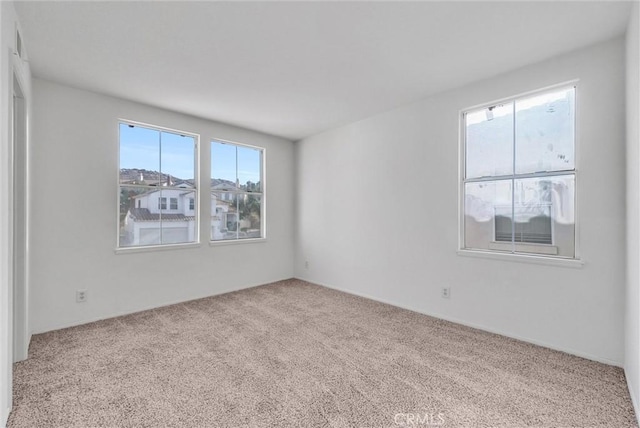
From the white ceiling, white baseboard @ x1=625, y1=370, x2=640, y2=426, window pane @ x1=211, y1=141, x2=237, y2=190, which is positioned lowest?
white baseboard @ x1=625, y1=370, x2=640, y2=426

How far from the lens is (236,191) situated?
4.69m

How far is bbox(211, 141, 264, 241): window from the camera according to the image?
4449mm

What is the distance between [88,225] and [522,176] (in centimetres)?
458

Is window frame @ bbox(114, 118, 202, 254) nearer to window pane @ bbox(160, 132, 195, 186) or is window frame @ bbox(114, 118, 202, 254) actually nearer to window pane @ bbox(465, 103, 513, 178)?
window pane @ bbox(160, 132, 195, 186)

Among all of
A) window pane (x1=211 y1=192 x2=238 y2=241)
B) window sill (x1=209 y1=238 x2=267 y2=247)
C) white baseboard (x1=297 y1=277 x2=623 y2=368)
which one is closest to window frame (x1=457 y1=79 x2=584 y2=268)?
white baseboard (x1=297 y1=277 x2=623 y2=368)

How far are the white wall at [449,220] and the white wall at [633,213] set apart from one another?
0.21 meters

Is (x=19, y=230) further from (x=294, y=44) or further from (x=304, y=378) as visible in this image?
(x=294, y=44)

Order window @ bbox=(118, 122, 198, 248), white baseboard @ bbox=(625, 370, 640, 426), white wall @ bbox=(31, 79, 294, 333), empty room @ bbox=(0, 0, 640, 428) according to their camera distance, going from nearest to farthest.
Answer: white baseboard @ bbox=(625, 370, 640, 426), empty room @ bbox=(0, 0, 640, 428), white wall @ bbox=(31, 79, 294, 333), window @ bbox=(118, 122, 198, 248)

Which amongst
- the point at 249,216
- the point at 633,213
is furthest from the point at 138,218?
the point at 633,213

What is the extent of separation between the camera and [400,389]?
2.02 metres

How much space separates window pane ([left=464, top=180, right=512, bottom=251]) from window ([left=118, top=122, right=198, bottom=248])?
3.55 m

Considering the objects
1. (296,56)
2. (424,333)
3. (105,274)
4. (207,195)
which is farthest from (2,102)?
(424,333)

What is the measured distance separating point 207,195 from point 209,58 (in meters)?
2.14

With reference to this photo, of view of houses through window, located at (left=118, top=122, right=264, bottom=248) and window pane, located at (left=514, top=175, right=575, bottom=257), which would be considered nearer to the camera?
window pane, located at (left=514, top=175, right=575, bottom=257)
